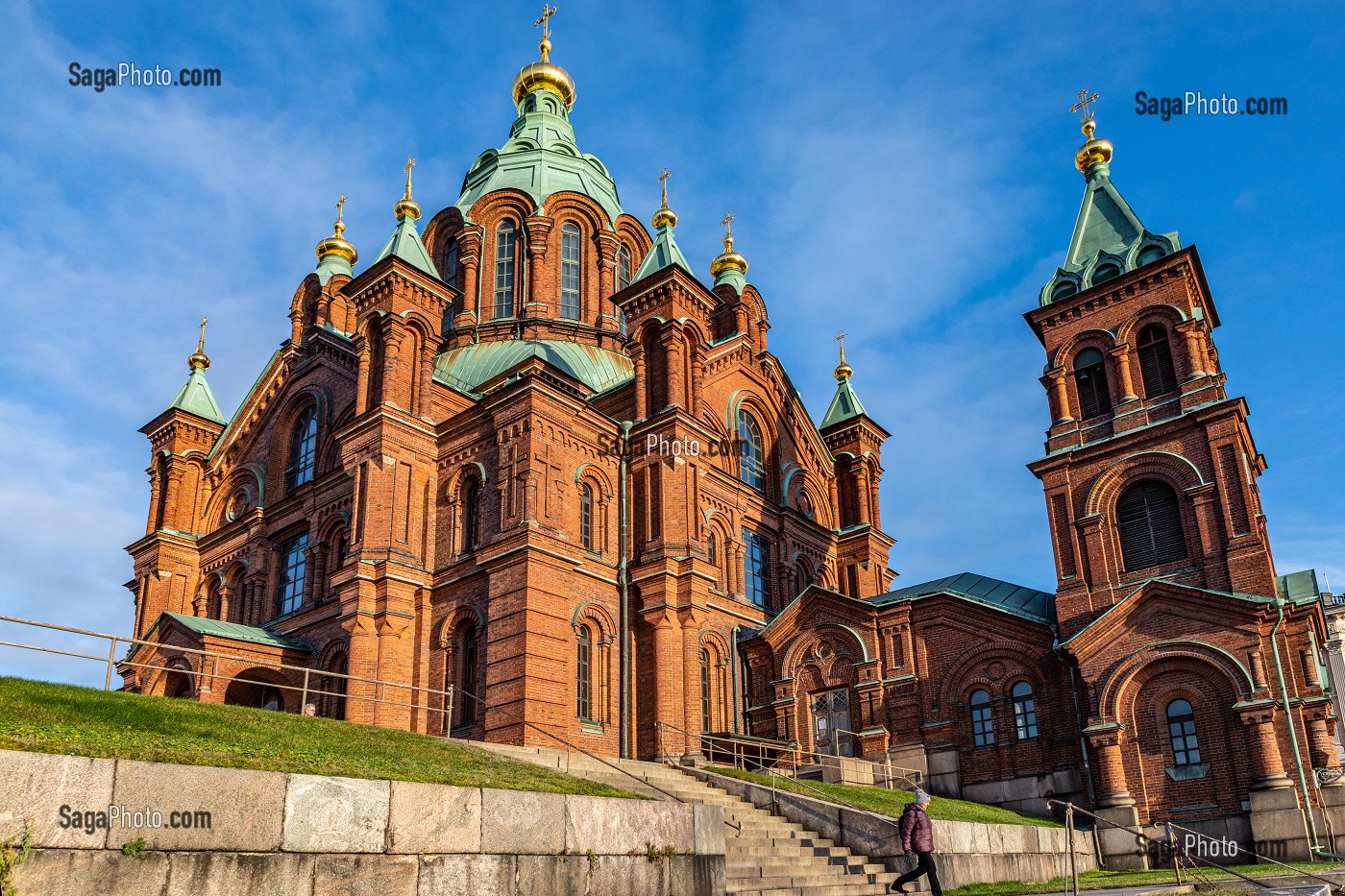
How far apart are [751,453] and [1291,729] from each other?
15.7m

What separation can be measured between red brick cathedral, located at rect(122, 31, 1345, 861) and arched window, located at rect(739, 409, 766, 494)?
0.10 m

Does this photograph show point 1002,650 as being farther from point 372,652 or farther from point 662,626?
point 372,652

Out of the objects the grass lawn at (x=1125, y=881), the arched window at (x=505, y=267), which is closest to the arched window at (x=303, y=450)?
the arched window at (x=505, y=267)

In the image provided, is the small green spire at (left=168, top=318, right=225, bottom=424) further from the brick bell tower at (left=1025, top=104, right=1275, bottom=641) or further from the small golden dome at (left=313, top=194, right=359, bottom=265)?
the brick bell tower at (left=1025, top=104, right=1275, bottom=641)

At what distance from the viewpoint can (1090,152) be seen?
2923 centimetres

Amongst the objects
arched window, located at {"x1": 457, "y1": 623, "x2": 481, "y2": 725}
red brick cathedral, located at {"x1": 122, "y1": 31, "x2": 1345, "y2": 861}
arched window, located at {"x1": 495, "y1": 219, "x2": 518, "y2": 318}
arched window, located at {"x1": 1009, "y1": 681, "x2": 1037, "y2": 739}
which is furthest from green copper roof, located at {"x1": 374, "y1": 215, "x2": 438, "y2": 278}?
arched window, located at {"x1": 1009, "y1": 681, "x2": 1037, "y2": 739}

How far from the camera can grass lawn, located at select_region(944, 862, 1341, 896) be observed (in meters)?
14.3

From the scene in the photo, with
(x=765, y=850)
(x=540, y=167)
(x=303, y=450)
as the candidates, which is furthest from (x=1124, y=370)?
(x=303, y=450)

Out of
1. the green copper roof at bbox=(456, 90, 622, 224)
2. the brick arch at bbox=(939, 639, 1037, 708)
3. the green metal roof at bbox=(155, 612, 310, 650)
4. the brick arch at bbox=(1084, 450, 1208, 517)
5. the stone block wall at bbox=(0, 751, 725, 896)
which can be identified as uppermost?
the green copper roof at bbox=(456, 90, 622, 224)

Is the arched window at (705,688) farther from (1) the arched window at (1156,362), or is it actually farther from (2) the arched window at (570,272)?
(2) the arched window at (570,272)

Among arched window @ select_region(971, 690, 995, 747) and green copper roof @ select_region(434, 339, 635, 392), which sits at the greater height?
green copper roof @ select_region(434, 339, 635, 392)

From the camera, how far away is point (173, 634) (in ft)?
83.3

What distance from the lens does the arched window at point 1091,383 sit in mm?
26078

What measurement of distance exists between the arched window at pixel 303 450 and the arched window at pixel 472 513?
635 cm
